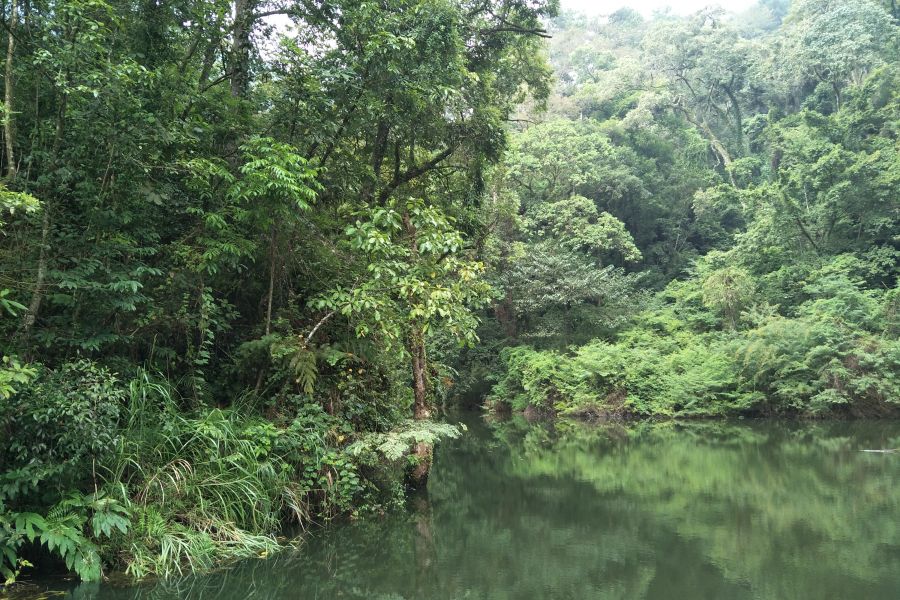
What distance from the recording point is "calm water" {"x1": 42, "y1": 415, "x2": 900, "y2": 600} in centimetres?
391

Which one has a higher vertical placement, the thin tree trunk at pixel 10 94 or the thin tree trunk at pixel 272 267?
the thin tree trunk at pixel 10 94

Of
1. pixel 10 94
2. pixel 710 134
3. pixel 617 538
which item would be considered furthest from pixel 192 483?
pixel 710 134

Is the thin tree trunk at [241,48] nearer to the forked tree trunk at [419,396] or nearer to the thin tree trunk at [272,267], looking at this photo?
the thin tree trunk at [272,267]

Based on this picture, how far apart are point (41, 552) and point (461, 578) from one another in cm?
290

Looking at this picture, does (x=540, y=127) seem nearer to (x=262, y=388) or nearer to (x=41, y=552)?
(x=262, y=388)

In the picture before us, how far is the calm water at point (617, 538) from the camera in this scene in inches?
154

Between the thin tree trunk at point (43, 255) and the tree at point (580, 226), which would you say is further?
the tree at point (580, 226)

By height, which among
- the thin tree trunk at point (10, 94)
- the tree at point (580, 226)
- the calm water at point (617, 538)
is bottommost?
the calm water at point (617, 538)

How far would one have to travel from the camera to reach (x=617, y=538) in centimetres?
503

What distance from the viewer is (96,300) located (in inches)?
179

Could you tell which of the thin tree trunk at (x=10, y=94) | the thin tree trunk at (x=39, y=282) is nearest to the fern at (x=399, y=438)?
the thin tree trunk at (x=39, y=282)

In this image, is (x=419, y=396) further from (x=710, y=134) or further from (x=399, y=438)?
(x=710, y=134)

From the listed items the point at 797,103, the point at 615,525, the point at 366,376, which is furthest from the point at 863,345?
the point at 797,103

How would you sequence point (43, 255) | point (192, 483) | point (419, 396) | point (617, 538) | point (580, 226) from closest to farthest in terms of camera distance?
1. point (43, 255)
2. point (192, 483)
3. point (617, 538)
4. point (419, 396)
5. point (580, 226)
